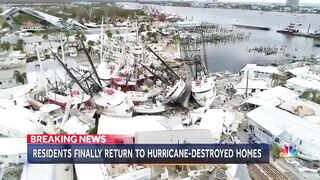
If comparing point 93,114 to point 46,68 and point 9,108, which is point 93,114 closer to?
point 9,108

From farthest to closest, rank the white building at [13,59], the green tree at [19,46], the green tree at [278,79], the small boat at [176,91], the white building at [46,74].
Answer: the green tree at [19,46], the white building at [13,59], the green tree at [278,79], the white building at [46,74], the small boat at [176,91]

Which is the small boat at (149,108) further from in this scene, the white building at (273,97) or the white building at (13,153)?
the white building at (13,153)

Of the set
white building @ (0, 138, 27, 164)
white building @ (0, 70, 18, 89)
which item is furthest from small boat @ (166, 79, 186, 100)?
white building @ (0, 70, 18, 89)

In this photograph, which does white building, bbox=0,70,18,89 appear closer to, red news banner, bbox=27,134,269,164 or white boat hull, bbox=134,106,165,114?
white boat hull, bbox=134,106,165,114

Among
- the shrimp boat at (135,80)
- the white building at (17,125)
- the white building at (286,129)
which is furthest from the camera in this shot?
the shrimp boat at (135,80)

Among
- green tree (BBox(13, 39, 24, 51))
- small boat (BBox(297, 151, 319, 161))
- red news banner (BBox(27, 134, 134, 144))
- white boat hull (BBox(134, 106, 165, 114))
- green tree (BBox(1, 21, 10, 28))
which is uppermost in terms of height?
green tree (BBox(1, 21, 10, 28))

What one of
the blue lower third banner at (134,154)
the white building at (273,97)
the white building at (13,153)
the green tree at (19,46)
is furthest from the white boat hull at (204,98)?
the green tree at (19,46)
